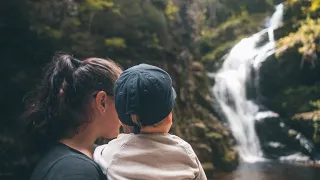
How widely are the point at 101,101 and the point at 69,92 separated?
7cm

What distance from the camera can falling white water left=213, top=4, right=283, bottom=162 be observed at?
280 cm

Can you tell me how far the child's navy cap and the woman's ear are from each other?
0.21 ft

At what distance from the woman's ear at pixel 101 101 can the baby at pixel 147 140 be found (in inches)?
2.5

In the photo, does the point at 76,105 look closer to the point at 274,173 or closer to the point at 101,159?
the point at 101,159

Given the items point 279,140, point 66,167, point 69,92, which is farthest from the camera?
point 279,140

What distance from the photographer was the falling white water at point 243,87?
280 cm

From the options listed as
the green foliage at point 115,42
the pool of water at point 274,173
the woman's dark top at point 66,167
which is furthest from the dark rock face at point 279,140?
the woman's dark top at point 66,167

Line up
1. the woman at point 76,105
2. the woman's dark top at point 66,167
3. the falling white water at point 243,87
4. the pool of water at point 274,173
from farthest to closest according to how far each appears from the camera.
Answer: the falling white water at point 243,87 < the pool of water at point 274,173 < the woman at point 76,105 < the woman's dark top at point 66,167

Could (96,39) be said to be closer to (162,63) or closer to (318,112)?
(162,63)

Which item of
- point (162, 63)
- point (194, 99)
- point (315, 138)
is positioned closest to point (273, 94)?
point (315, 138)

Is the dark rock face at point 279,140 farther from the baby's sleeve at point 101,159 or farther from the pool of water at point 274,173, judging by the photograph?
the baby's sleeve at point 101,159

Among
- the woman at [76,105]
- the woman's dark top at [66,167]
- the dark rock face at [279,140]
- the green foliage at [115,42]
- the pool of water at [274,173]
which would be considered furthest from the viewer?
the dark rock face at [279,140]

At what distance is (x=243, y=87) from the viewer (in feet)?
10.9

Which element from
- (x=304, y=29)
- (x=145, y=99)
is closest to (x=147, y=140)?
(x=145, y=99)
